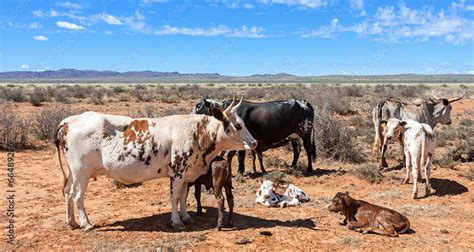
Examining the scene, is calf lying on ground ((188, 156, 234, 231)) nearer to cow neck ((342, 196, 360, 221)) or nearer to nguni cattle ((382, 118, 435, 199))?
cow neck ((342, 196, 360, 221))

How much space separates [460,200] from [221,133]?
5.61 meters

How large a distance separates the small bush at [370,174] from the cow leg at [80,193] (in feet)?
22.4

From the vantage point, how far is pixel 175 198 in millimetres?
7305

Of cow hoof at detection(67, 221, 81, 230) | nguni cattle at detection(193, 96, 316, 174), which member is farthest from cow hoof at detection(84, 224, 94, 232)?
nguni cattle at detection(193, 96, 316, 174)

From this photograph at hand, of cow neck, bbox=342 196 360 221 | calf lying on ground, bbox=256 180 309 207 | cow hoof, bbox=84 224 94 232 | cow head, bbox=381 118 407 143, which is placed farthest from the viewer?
cow head, bbox=381 118 407 143

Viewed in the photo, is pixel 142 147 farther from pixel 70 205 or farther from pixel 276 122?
pixel 276 122

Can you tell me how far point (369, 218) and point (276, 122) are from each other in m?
4.71

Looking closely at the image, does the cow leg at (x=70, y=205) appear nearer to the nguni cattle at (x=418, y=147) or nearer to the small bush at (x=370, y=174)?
the nguni cattle at (x=418, y=147)

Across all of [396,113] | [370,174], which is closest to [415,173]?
[370,174]

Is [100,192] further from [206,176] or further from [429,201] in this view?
[429,201]

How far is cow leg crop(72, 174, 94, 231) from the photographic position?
7047 mm

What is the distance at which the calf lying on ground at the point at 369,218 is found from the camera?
23.8 ft

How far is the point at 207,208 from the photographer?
862cm

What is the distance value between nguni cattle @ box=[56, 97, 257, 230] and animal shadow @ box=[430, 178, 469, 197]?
523 centimetres
